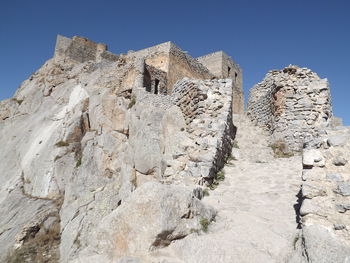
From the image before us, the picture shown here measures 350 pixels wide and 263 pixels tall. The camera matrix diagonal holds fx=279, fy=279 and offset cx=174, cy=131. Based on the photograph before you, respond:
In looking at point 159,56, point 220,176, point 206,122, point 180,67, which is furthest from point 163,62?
point 220,176

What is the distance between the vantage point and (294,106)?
1012 cm

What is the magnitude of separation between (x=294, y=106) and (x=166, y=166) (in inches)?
217

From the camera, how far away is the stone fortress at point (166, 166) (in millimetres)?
3725

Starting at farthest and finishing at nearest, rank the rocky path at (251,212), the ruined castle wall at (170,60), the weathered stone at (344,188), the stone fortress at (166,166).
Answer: the ruined castle wall at (170,60)
the weathered stone at (344,188)
the stone fortress at (166,166)
the rocky path at (251,212)

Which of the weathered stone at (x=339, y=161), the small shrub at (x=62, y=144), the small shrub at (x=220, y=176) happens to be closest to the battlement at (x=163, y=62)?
the small shrub at (x=62, y=144)

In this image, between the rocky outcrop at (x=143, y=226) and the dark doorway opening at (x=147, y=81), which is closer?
the rocky outcrop at (x=143, y=226)

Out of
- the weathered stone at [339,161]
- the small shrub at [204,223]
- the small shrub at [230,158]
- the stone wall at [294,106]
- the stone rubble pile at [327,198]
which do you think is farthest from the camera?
the stone wall at [294,106]

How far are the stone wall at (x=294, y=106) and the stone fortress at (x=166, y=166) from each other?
44 millimetres

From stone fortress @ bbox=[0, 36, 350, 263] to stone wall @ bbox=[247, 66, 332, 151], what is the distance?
4 cm

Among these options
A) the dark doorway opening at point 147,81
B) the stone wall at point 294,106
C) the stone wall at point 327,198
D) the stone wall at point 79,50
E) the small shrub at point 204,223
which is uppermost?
the stone wall at point 79,50

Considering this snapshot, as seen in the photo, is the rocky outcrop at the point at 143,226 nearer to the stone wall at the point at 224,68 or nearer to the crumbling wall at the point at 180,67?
the crumbling wall at the point at 180,67

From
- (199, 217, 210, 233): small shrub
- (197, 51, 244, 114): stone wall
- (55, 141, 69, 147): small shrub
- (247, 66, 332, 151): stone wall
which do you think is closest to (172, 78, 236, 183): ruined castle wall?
(247, 66, 332, 151): stone wall

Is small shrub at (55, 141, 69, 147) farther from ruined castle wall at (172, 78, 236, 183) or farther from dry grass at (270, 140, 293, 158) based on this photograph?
dry grass at (270, 140, 293, 158)

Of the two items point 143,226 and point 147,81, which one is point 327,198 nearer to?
point 143,226
